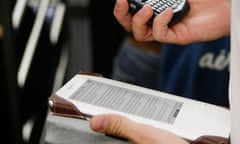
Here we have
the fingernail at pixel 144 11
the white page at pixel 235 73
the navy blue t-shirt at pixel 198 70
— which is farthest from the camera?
the navy blue t-shirt at pixel 198 70

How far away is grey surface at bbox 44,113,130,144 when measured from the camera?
1.64ft

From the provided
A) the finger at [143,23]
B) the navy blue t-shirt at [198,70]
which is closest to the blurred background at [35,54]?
the navy blue t-shirt at [198,70]

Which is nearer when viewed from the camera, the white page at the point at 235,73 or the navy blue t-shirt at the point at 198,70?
the white page at the point at 235,73

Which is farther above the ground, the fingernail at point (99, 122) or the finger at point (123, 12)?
the finger at point (123, 12)

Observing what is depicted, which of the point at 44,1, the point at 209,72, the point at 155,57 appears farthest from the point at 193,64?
the point at 44,1

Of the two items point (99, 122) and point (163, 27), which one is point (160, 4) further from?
point (99, 122)

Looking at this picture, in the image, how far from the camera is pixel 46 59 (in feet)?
4.77

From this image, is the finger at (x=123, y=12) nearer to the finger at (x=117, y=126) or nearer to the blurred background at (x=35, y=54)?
the finger at (x=117, y=126)

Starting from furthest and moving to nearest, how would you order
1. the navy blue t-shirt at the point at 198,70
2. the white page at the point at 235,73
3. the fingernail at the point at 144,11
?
the navy blue t-shirt at the point at 198,70, the fingernail at the point at 144,11, the white page at the point at 235,73

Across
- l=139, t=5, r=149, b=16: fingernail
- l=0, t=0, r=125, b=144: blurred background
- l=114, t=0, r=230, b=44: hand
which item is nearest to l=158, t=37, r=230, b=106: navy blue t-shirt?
Answer: l=0, t=0, r=125, b=144: blurred background

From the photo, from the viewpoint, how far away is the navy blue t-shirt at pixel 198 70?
1.12 metres

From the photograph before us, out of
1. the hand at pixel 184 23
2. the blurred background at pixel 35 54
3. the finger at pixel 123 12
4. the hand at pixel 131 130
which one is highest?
the finger at pixel 123 12

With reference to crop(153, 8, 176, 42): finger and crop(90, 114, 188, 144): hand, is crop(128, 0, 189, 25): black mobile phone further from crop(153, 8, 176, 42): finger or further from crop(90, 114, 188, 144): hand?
crop(90, 114, 188, 144): hand

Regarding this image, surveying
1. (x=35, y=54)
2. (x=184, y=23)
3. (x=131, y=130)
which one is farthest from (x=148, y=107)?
(x=35, y=54)
